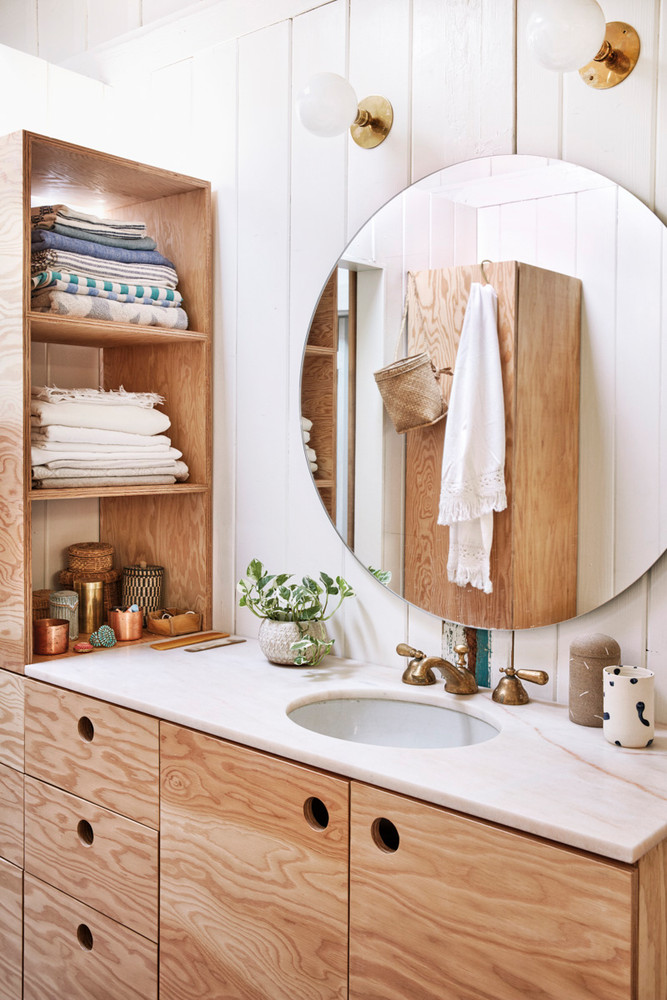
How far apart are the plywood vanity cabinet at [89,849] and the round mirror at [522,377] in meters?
0.63

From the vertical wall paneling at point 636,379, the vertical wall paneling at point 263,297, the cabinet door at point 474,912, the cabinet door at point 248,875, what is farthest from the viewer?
the vertical wall paneling at point 263,297

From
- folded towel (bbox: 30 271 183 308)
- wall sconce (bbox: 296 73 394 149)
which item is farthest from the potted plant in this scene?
wall sconce (bbox: 296 73 394 149)

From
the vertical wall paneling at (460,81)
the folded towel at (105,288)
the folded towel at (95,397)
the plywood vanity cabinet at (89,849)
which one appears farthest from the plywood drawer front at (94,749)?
the vertical wall paneling at (460,81)

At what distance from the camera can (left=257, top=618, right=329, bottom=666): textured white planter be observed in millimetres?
1820

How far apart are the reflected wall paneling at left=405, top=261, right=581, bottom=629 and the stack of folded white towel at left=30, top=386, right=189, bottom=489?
2.50 ft

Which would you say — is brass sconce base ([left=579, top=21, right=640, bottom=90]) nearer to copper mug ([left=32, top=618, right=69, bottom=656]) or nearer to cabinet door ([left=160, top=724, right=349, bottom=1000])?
cabinet door ([left=160, top=724, right=349, bottom=1000])

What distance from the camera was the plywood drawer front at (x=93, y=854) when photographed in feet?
5.28

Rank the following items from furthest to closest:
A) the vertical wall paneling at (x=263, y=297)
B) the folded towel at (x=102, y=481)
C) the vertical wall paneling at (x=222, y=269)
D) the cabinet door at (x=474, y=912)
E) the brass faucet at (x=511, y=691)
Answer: the vertical wall paneling at (x=222, y=269) < the vertical wall paneling at (x=263, y=297) < the folded towel at (x=102, y=481) < the brass faucet at (x=511, y=691) < the cabinet door at (x=474, y=912)

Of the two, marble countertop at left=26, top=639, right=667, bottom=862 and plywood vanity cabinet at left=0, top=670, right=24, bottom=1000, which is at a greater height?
marble countertop at left=26, top=639, right=667, bottom=862

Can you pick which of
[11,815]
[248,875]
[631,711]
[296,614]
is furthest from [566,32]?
[11,815]

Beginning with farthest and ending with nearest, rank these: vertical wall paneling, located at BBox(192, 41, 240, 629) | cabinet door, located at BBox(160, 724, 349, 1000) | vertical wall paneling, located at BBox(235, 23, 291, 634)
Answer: vertical wall paneling, located at BBox(192, 41, 240, 629)
vertical wall paneling, located at BBox(235, 23, 291, 634)
cabinet door, located at BBox(160, 724, 349, 1000)

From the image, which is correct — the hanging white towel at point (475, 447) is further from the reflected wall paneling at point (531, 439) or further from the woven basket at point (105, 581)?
the woven basket at point (105, 581)

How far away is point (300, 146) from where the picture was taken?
197 cm

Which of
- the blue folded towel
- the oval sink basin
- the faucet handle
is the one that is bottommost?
the oval sink basin
